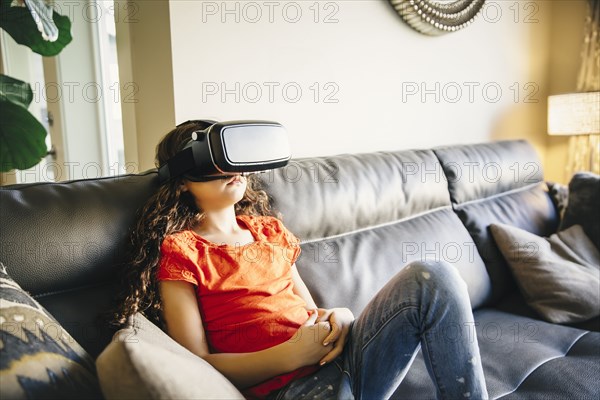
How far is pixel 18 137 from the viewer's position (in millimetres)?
1049

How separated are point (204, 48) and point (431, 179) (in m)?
0.88

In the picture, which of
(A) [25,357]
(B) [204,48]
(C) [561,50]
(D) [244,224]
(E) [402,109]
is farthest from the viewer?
(C) [561,50]

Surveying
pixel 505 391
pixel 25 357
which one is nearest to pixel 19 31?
pixel 25 357

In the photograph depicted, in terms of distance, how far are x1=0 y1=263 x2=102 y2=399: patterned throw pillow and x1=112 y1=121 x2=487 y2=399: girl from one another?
0.63 ft

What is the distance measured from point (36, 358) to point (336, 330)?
55 cm

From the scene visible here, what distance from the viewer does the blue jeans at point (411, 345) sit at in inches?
34.2

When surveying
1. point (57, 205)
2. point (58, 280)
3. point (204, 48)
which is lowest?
point (58, 280)

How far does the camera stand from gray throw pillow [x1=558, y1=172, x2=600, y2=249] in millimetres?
1627

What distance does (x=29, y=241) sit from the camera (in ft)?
2.85

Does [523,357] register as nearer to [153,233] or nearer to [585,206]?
[585,206]

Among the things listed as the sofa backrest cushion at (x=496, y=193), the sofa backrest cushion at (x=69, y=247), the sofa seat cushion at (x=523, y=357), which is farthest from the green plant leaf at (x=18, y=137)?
the sofa backrest cushion at (x=496, y=193)

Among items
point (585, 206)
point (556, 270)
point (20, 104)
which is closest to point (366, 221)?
point (556, 270)

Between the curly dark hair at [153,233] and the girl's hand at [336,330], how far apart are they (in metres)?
0.34

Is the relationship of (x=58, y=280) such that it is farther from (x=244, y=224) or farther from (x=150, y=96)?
(x=150, y=96)
